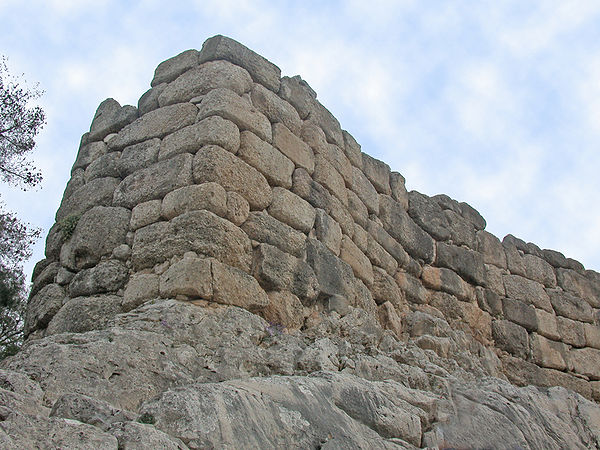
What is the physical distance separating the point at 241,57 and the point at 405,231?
7.85 feet

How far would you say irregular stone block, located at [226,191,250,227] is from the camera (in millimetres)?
4590

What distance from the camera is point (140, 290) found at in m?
4.32

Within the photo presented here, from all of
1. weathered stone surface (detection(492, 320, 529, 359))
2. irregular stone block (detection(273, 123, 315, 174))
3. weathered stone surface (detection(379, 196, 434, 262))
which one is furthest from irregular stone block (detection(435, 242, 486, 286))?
irregular stone block (detection(273, 123, 315, 174))

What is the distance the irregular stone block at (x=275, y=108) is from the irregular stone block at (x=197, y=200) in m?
1.12

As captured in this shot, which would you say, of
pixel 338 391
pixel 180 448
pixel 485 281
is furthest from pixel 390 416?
pixel 485 281

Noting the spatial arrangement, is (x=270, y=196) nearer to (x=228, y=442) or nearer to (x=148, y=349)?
(x=148, y=349)

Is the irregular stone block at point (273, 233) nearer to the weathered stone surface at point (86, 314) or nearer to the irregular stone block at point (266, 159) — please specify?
the irregular stone block at point (266, 159)

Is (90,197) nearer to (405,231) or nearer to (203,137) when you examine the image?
(203,137)

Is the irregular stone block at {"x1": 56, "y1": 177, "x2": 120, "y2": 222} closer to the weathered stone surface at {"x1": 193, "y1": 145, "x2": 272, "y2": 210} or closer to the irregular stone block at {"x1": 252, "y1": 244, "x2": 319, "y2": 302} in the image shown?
the weathered stone surface at {"x1": 193, "y1": 145, "x2": 272, "y2": 210}

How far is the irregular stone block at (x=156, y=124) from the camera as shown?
5.09 m

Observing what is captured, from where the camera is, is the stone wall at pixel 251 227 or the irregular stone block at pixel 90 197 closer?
the stone wall at pixel 251 227

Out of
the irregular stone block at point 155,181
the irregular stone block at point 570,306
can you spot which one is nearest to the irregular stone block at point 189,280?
the irregular stone block at point 155,181

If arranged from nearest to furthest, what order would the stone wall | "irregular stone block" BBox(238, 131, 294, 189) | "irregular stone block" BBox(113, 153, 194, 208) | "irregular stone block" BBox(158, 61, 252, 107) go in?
the stone wall → "irregular stone block" BBox(113, 153, 194, 208) → "irregular stone block" BBox(238, 131, 294, 189) → "irregular stone block" BBox(158, 61, 252, 107)

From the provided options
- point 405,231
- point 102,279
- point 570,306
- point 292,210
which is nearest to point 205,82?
point 292,210
